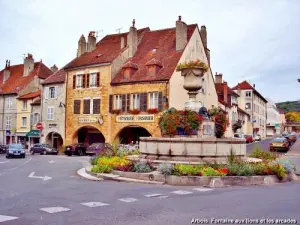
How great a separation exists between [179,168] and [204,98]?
2529 cm

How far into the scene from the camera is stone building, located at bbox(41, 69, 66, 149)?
3844 centimetres

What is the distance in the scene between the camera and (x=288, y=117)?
144 m

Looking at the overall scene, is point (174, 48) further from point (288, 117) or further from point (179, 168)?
point (288, 117)

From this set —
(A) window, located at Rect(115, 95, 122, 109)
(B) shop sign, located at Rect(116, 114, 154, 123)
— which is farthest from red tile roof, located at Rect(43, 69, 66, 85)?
(B) shop sign, located at Rect(116, 114, 154, 123)

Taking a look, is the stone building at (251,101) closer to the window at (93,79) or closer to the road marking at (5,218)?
the window at (93,79)

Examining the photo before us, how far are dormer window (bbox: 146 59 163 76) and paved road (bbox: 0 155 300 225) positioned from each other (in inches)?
845

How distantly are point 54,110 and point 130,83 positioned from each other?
10.9m

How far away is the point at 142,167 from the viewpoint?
42.4ft

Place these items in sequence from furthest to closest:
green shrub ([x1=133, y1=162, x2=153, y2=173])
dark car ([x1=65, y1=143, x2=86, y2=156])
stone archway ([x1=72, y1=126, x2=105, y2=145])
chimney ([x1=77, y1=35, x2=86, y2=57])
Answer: chimney ([x1=77, y1=35, x2=86, y2=57])
stone archway ([x1=72, y1=126, x2=105, y2=145])
dark car ([x1=65, y1=143, x2=86, y2=156])
green shrub ([x1=133, y1=162, x2=153, y2=173])

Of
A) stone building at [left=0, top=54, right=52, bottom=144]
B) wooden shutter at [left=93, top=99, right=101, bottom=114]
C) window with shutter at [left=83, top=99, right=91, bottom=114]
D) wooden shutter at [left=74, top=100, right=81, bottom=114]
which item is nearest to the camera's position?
wooden shutter at [left=93, top=99, right=101, bottom=114]

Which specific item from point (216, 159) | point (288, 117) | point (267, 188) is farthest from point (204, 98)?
point (288, 117)

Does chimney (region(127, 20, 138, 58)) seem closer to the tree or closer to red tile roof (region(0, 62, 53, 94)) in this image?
red tile roof (region(0, 62, 53, 94))

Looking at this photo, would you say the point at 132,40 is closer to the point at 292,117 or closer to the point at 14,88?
the point at 14,88

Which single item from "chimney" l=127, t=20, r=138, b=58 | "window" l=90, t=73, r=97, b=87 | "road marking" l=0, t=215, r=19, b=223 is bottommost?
"road marking" l=0, t=215, r=19, b=223
